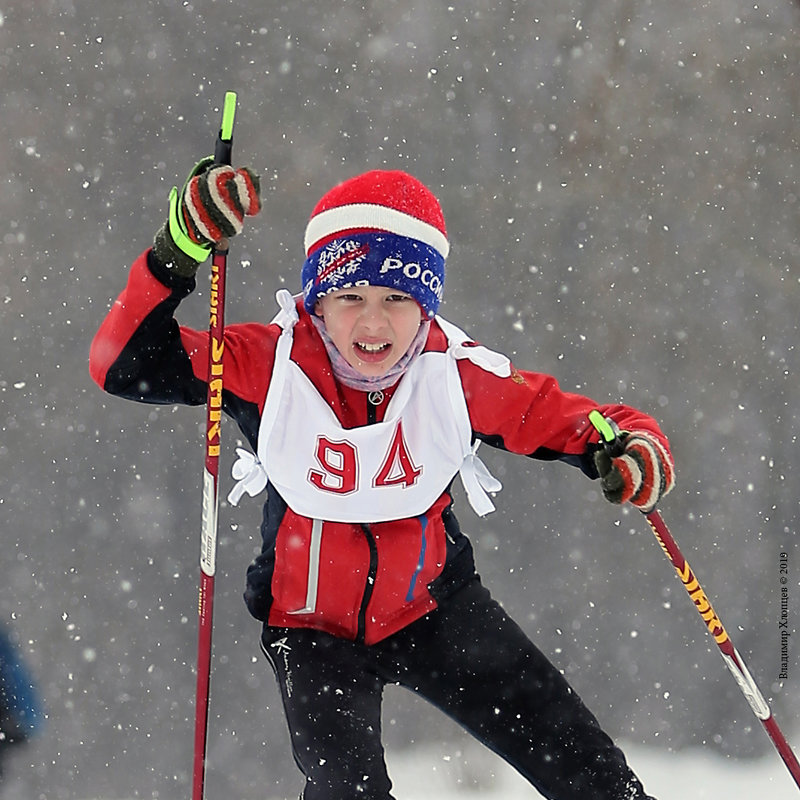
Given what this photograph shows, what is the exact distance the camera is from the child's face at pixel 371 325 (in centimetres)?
174

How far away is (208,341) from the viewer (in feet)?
5.72

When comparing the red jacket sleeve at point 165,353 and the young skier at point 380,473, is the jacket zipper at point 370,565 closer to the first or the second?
the young skier at point 380,473

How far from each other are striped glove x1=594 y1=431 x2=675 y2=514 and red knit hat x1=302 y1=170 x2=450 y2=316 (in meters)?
0.42

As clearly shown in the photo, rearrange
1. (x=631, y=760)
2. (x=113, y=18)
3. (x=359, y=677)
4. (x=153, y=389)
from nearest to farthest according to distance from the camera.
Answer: (x=153, y=389)
(x=359, y=677)
(x=113, y=18)
(x=631, y=760)

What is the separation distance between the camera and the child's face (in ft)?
5.72

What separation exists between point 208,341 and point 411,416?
0.39 meters

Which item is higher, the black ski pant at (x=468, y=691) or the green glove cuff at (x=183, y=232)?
the green glove cuff at (x=183, y=232)

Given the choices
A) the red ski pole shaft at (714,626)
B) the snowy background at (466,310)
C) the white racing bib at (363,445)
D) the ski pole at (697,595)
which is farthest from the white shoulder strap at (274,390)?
the snowy background at (466,310)

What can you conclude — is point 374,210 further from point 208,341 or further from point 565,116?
point 565,116

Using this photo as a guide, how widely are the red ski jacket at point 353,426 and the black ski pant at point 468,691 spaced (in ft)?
0.14

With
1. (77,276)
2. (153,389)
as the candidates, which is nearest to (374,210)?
(153,389)

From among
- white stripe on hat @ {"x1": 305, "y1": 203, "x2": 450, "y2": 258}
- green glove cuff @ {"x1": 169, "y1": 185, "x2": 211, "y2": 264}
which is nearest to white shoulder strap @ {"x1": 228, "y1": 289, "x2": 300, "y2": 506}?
white stripe on hat @ {"x1": 305, "y1": 203, "x2": 450, "y2": 258}

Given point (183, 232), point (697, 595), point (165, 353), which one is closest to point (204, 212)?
point (183, 232)

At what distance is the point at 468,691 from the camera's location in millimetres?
1895
